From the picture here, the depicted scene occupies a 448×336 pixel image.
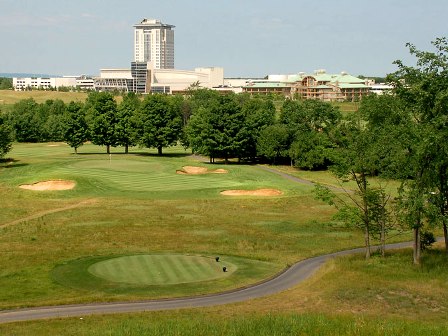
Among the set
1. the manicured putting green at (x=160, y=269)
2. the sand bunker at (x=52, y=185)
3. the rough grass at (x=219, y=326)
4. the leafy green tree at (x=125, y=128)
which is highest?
the leafy green tree at (x=125, y=128)

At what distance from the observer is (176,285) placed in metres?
44.2

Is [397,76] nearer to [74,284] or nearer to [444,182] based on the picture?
[444,182]

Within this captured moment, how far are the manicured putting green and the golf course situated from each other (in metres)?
0.09

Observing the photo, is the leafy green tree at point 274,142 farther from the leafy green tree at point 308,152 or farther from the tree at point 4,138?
the tree at point 4,138

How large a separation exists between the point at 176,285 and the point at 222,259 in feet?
29.5

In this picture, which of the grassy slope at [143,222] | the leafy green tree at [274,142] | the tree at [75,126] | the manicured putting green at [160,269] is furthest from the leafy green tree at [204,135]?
the manicured putting green at [160,269]

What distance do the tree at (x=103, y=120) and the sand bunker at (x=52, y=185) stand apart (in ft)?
121

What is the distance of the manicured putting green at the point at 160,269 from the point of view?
4581 cm

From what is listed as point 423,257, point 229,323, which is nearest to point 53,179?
point 423,257

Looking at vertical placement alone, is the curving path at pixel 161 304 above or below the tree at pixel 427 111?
below

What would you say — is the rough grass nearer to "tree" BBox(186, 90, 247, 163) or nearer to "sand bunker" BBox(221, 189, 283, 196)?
"sand bunker" BBox(221, 189, 283, 196)

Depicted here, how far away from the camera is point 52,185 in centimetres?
8838

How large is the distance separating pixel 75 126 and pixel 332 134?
7730cm

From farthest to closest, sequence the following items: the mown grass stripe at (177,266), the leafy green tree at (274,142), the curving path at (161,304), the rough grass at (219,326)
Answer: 1. the leafy green tree at (274,142)
2. the mown grass stripe at (177,266)
3. the curving path at (161,304)
4. the rough grass at (219,326)
